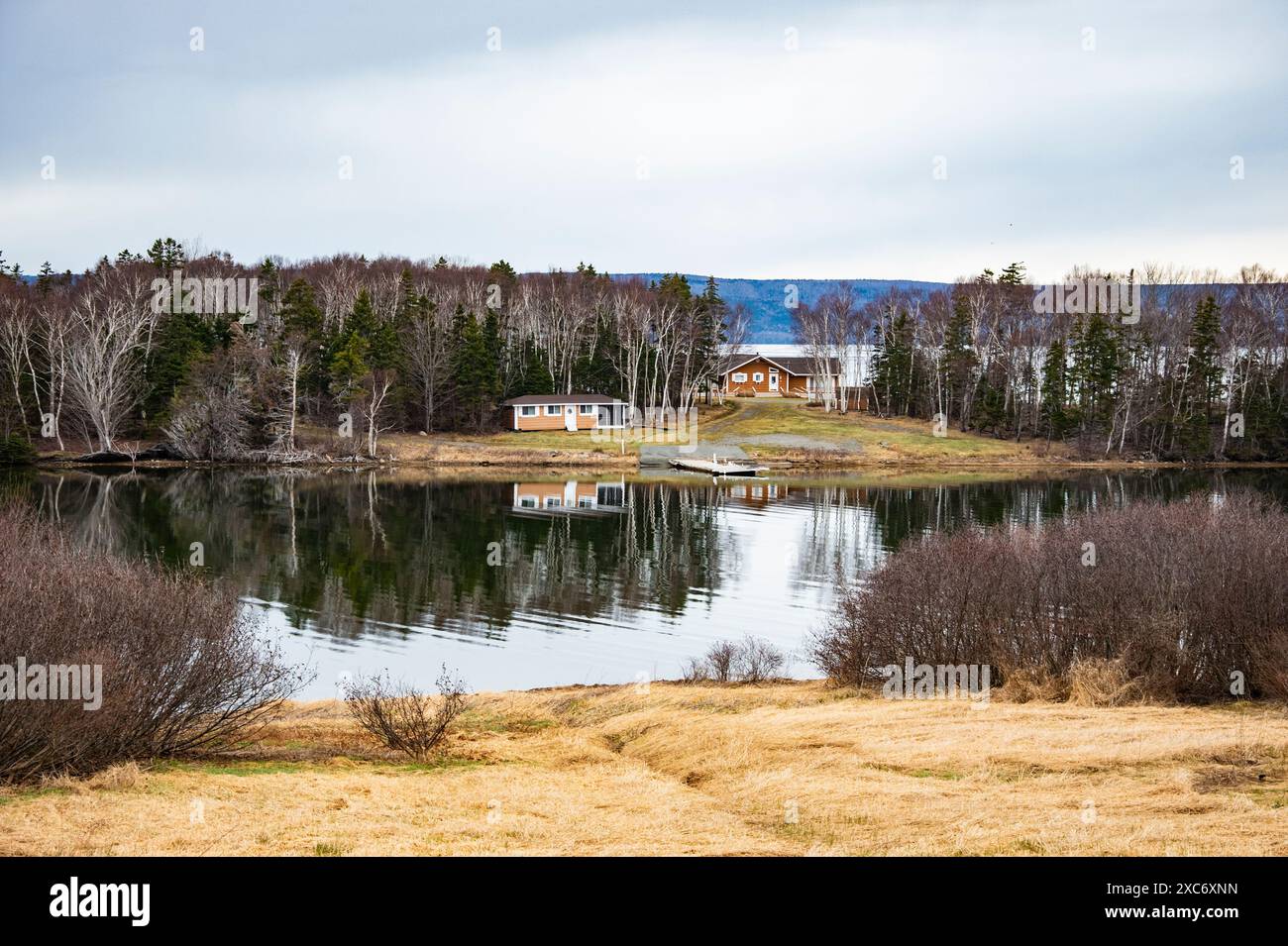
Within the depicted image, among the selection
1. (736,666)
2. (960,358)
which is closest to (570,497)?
(736,666)

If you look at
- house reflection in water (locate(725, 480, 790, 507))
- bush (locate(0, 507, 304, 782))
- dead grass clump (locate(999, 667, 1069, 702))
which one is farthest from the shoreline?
bush (locate(0, 507, 304, 782))

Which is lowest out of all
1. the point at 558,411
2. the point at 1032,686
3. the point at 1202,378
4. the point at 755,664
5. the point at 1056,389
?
the point at 755,664

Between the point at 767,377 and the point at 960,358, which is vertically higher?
the point at 960,358

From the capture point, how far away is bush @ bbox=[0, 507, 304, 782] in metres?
12.8

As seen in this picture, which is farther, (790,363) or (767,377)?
(790,363)

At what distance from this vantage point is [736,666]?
79.6 feet

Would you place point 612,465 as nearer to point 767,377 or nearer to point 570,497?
point 570,497

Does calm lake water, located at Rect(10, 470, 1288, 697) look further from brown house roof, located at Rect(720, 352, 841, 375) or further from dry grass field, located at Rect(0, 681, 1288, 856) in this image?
brown house roof, located at Rect(720, 352, 841, 375)

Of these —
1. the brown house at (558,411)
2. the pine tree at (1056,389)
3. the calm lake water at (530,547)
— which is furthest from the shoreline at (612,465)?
the brown house at (558,411)

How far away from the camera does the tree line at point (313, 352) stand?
3034 inches

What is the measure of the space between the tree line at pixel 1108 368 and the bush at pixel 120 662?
267ft

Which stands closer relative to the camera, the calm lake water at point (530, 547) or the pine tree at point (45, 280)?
the calm lake water at point (530, 547)

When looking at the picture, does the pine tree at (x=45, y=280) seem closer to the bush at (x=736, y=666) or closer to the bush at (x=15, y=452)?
the bush at (x=15, y=452)

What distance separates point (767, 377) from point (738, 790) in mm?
109186
